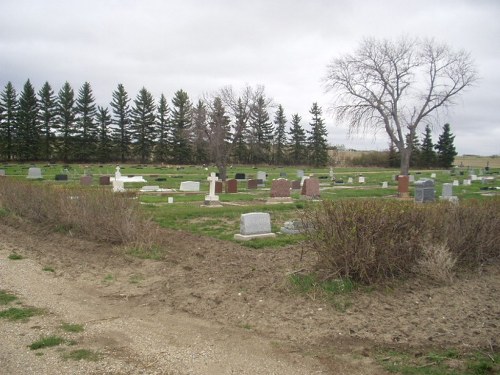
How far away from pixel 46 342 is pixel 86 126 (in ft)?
218

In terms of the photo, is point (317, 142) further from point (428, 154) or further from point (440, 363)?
point (440, 363)

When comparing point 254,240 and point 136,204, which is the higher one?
point 136,204

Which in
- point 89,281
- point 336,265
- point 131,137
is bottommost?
point 89,281

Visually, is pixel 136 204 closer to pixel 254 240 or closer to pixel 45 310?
pixel 254 240

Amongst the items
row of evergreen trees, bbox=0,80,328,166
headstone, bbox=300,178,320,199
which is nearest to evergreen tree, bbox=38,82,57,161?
row of evergreen trees, bbox=0,80,328,166

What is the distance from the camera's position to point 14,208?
43.4 ft

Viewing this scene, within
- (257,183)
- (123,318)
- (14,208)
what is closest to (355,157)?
(257,183)

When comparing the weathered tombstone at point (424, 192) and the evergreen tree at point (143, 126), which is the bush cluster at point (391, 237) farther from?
the evergreen tree at point (143, 126)

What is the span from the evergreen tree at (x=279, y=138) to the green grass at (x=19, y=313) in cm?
7412

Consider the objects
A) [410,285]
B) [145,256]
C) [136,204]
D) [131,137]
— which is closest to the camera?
[410,285]

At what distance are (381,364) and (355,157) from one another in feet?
257

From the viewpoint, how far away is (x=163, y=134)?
72.6m

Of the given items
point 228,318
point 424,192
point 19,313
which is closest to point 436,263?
point 228,318

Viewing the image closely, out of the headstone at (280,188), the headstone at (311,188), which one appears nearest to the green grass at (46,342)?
the headstone at (280,188)
